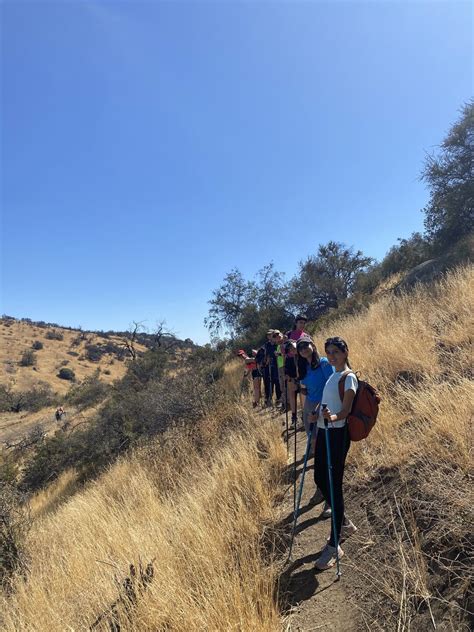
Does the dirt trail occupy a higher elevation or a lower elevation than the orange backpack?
lower

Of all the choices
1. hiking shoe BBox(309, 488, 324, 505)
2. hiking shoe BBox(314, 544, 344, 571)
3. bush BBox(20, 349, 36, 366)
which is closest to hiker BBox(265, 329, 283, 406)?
hiking shoe BBox(309, 488, 324, 505)

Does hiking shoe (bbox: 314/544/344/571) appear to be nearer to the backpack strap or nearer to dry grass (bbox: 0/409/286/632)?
dry grass (bbox: 0/409/286/632)

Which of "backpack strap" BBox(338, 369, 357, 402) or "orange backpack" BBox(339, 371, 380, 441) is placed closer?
"orange backpack" BBox(339, 371, 380, 441)

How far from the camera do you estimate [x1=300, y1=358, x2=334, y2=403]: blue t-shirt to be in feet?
14.0

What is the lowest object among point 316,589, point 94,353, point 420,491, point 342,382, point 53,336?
point 316,589

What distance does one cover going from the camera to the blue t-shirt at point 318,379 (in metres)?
4.27

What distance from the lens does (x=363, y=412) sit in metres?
2.88

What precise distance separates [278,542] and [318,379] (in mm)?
1791

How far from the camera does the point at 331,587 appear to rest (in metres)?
2.65

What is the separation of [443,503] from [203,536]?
6.80 ft

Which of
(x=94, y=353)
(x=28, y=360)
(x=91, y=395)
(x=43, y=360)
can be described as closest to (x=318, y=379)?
(x=91, y=395)

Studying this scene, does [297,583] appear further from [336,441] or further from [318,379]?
[318,379]

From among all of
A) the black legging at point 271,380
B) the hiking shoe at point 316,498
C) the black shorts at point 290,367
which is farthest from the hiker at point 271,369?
the hiking shoe at point 316,498

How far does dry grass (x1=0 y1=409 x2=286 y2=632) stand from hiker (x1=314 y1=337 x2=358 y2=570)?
1.94ft
